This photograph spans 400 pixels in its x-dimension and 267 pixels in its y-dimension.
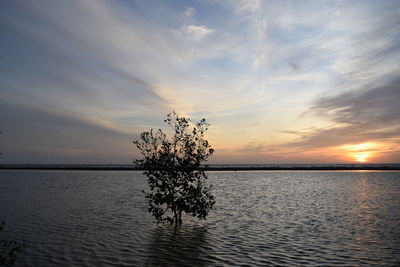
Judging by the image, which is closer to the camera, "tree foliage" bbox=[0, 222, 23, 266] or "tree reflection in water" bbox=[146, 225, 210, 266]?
"tree foliage" bbox=[0, 222, 23, 266]

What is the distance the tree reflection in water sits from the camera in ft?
60.5

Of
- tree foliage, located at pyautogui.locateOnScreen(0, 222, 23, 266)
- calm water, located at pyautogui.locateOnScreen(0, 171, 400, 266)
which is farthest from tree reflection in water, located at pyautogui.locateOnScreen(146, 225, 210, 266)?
tree foliage, located at pyautogui.locateOnScreen(0, 222, 23, 266)

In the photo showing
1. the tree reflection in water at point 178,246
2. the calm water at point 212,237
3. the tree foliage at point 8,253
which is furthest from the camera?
the calm water at point 212,237

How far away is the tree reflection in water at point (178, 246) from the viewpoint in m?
18.5

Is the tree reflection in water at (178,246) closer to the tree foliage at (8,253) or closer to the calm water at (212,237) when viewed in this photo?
the calm water at (212,237)

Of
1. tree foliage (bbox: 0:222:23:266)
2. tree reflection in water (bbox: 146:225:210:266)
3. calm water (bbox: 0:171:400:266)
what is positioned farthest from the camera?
calm water (bbox: 0:171:400:266)

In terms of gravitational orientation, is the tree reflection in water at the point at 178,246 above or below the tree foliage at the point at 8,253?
below

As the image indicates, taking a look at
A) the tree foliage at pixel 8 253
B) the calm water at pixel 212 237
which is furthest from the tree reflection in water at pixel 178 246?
the tree foliage at pixel 8 253

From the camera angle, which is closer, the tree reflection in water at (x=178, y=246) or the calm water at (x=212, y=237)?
the tree reflection in water at (x=178, y=246)

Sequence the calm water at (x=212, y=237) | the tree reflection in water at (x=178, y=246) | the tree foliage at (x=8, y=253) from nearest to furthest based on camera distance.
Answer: the tree foliage at (x=8, y=253)
the tree reflection in water at (x=178, y=246)
the calm water at (x=212, y=237)

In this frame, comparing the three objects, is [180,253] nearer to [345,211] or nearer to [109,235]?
[109,235]

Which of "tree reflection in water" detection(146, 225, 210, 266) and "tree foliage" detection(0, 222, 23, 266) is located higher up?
"tree foliage" detection(0, 222, 23, 266)

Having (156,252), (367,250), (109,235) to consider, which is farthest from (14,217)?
(367,250)

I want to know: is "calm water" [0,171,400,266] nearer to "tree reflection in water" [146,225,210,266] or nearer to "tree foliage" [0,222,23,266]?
"tree reflection in water" [146,225,210,266]
